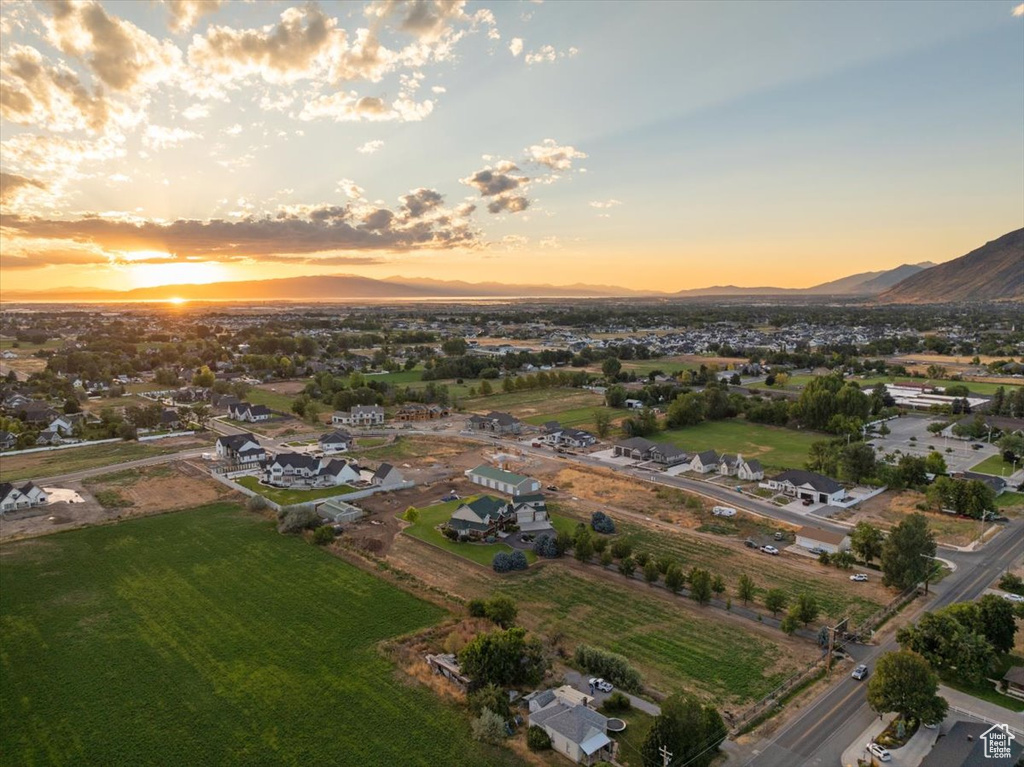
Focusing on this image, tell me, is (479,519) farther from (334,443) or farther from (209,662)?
(334,443)

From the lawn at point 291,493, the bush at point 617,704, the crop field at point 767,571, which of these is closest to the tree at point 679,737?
the bush at point 617,704

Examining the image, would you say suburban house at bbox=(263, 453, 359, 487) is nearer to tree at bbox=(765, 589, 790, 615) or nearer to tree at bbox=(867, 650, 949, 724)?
tree at bbox=(765, 589, 790, 615)

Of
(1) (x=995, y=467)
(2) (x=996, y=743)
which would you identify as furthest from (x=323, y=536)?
(1) (x=995, y=467)

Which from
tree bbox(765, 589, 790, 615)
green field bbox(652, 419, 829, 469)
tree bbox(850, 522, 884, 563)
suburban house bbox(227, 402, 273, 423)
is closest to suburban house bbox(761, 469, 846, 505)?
green field bbox(652, 419, 829, 469)

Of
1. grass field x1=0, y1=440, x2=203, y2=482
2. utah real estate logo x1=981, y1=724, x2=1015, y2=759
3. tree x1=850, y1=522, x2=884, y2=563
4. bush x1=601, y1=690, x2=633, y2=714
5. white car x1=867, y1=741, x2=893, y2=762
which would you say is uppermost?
utah real estate logo x1=981, y1=724, x2=1015, y2=759

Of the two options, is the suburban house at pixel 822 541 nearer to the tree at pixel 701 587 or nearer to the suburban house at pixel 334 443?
the tree at pixel 701 587
